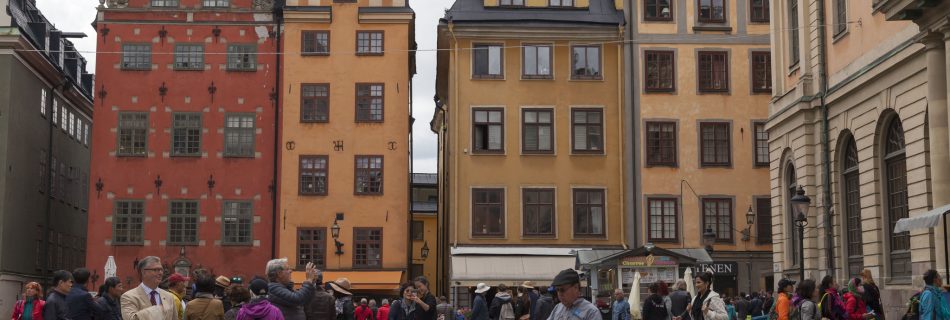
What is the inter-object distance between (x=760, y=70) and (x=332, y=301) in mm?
31954

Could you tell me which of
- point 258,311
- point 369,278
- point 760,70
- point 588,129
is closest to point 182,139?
point 369,278

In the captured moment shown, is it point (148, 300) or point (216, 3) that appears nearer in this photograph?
point (148, 300)

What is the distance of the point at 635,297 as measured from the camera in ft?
99.7

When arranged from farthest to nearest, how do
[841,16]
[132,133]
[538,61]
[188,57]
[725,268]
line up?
[188,57] → [132,133] → [538,61] → [725,268] → [841,16]

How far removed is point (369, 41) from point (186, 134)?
7.48m

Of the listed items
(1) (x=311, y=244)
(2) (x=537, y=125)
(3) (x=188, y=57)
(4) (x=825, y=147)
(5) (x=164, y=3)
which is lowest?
(1) (x=311, y=244)

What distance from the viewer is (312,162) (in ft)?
151

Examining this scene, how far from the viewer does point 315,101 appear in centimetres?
4612

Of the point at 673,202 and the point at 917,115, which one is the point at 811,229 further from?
the point at 673,202

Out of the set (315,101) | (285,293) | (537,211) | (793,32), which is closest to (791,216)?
(793,32)

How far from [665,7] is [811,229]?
48.4ft

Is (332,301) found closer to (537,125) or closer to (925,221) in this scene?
(925,221)

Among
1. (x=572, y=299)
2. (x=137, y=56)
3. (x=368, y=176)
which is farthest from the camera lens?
(x=137, y=56)

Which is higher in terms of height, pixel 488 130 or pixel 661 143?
pixel 488 130
